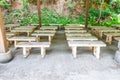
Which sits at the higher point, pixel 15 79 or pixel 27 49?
pixel 27 49

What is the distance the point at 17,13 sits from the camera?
37.1 feet

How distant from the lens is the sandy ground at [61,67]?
3613 millimetres

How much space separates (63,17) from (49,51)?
6.37 m

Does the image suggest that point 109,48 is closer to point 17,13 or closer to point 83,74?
point 83,74

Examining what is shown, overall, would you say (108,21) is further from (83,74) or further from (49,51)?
(83,74)

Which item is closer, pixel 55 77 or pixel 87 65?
pixel 55 77

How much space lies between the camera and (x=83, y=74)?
3732 mm

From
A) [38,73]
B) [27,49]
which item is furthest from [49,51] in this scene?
[38,73]

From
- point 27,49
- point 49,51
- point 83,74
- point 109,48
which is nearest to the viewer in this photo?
point 83,74

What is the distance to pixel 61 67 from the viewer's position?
4.12m

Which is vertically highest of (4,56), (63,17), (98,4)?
(98,4)

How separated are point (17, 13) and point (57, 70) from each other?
327 inches

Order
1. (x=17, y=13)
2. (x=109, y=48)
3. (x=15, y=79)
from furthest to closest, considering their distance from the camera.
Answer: (x=17, y=13) → (x=109, y=48) → (x=15, y=79)

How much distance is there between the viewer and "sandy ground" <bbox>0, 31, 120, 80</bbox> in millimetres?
3613
